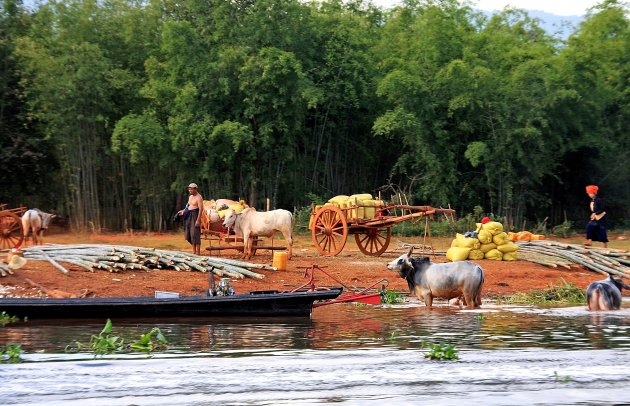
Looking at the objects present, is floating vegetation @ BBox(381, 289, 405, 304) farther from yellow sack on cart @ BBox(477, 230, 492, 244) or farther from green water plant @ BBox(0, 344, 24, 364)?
green water plant @ BBox(0, 344, 24, 364)

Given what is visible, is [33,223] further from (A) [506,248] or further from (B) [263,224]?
(A) [506,248]

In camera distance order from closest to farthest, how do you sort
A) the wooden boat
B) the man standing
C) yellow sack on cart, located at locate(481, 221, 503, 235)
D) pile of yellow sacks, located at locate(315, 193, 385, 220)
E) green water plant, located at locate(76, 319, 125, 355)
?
green water plant, located at locate(76, 319, 125, 355) < the wooden boat < the man standing < yellow sack on cart, located at locate(481, 221, 503, 235) < pile of yellow sacks, located at locate(315, 193, 385, 220)

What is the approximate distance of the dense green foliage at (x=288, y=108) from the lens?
30062 mm

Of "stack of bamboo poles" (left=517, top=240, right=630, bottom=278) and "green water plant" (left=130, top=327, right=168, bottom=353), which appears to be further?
"stack of bamboo poles" (left=517, top=240, right=630, bottom=278)

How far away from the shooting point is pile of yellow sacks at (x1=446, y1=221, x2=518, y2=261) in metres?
20.9

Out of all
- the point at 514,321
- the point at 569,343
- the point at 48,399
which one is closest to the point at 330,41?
the point at 514,321

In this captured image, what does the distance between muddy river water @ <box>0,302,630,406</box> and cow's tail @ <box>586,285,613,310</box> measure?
2.66ft

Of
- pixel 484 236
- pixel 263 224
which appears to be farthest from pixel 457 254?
pixel 263 224

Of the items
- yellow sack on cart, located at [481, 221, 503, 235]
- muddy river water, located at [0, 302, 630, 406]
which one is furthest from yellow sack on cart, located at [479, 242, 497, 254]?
muddy river water, located at [0, 302, 630, 406]

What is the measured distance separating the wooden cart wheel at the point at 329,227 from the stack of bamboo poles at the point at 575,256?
4117 mm

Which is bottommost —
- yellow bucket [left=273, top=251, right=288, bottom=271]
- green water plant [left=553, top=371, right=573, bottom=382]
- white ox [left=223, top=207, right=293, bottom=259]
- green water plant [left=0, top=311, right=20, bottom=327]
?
green water plant [left=553, top=371, right=573, bottom=382]

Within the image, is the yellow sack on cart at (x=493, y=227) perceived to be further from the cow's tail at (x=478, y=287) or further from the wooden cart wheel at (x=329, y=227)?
the cow's tail at (x=478, y=287)

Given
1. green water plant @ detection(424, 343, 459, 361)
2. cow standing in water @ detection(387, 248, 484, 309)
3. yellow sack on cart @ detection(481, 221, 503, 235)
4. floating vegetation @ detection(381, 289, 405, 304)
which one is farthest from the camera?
yellow sack on cart @ detection(481, 221, 503, 235)

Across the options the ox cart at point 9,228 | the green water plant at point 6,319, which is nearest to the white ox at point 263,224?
the ox cart at point 9,228
